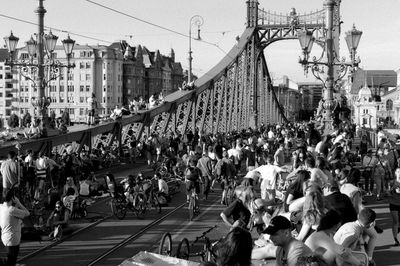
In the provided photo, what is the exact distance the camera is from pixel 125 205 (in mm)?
14664

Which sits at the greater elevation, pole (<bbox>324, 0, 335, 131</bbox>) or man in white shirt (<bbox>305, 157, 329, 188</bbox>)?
pole (<bbox>324, 0, 335, 131</bbox>)

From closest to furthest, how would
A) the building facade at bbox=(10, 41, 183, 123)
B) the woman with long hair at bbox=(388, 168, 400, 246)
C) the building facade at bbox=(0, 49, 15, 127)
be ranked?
the woman with long hair at bbox=(388, 168, 400, 246), the building facade at bbox=(10, 41, 183, 123), the building facade at bbox=(0, 49, 15, 127)

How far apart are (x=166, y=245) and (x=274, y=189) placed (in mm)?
4525

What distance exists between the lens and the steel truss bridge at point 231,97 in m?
28.1

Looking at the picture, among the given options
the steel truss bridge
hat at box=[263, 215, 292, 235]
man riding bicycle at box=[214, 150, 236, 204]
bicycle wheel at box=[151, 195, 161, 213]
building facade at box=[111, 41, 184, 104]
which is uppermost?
building facade at box=[111, 41, 184, 104]

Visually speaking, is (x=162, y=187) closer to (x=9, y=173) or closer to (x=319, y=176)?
(x=9, y=173)

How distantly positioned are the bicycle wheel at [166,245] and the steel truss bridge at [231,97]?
13531 mm

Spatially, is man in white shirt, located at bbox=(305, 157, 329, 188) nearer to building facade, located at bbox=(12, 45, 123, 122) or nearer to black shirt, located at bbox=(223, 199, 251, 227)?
black shirt, located at bbox=(223, 199, 251, 227)

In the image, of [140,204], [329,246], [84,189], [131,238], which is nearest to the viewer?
[329,246]

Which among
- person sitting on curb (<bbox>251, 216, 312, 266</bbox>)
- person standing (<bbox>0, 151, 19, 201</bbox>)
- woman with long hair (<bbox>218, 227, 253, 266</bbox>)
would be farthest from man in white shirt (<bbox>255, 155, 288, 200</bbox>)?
woman with long hair (<bbox>218, 227, 253, 266</bbox>)

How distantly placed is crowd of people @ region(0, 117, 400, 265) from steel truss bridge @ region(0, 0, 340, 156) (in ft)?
3.78

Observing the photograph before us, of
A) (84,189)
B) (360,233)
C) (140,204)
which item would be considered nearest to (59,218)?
(140,204)

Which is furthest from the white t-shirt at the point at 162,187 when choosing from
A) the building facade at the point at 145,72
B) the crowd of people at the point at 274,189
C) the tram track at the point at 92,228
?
the building facade at the point at 145,72

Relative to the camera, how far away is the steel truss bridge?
2814 cm
